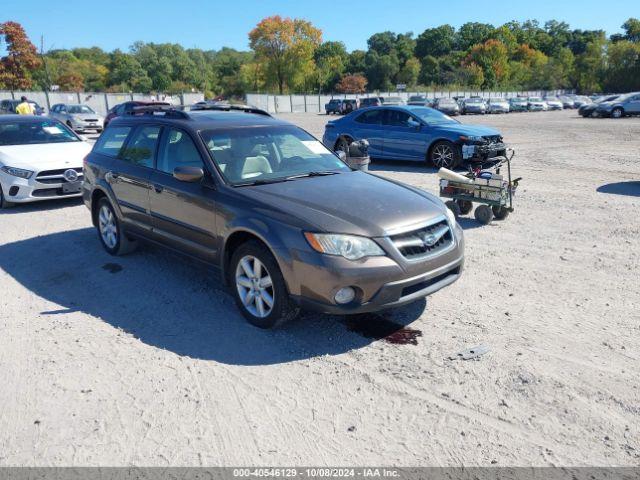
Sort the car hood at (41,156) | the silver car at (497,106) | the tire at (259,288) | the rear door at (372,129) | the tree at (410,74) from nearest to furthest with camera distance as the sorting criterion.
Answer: the tire at (259,288) → the car hood at (41,156) → the rear door at (372,129) → the silver car at (497,106) → the tree at (410,74)

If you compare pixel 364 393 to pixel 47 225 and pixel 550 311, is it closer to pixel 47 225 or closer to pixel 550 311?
pixel 550 311

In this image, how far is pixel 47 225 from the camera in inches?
309

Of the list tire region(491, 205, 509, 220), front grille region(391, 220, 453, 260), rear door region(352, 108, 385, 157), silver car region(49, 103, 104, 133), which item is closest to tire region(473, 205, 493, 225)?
tire region(491, 205, 509, 220)

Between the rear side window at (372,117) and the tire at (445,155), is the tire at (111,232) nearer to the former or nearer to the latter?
the tire at (445,155)

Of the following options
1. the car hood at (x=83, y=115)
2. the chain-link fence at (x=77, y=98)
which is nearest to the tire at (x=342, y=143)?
the car hood at (x=83, y=115)

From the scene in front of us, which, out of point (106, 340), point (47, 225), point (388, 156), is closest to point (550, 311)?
point (106, 340)

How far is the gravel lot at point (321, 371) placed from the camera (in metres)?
2.87

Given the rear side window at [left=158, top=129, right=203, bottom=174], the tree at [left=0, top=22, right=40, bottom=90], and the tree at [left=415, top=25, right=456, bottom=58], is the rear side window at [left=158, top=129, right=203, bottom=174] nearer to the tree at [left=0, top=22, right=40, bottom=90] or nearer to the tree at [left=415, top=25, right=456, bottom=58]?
the tree at [left=0, top=22, right=40, bottom=90]

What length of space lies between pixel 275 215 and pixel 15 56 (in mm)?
68888

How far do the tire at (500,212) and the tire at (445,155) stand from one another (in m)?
4.61

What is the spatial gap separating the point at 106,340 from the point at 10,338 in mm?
828

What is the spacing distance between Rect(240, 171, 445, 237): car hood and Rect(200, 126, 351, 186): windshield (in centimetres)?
21

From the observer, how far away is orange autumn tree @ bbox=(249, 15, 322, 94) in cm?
8744

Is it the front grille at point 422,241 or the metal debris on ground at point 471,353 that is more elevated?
the front grille at point 422,241
